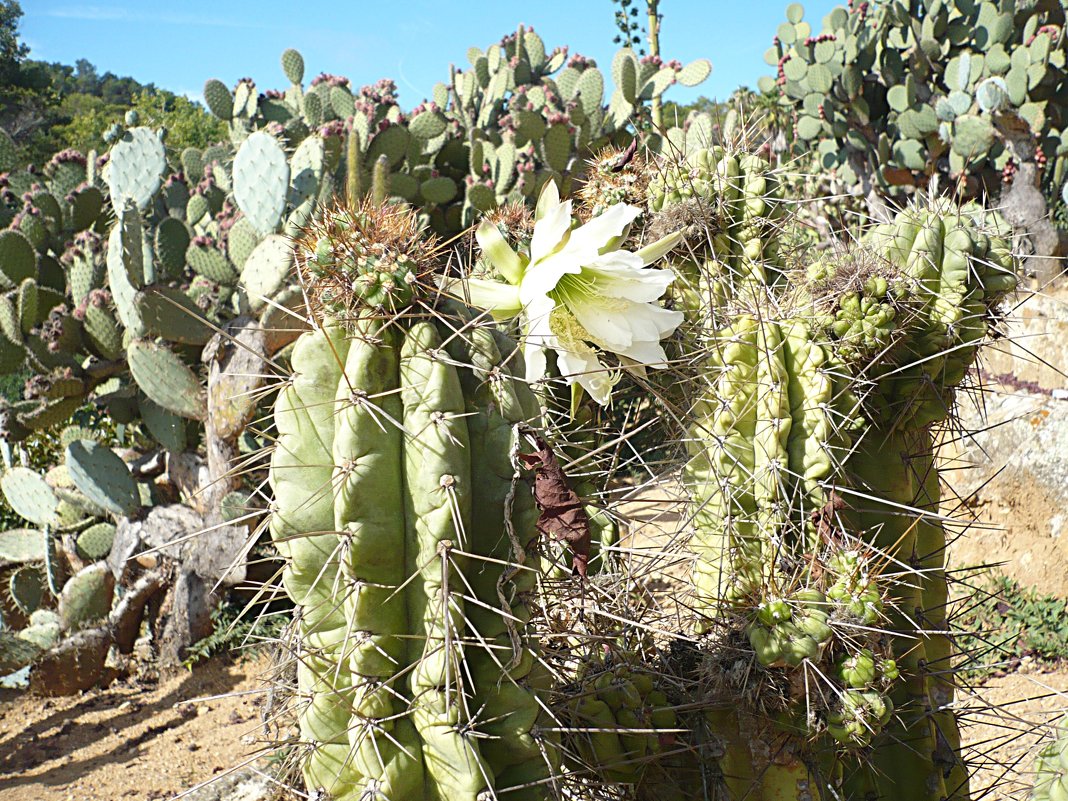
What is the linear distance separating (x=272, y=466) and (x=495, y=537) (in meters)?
0.35

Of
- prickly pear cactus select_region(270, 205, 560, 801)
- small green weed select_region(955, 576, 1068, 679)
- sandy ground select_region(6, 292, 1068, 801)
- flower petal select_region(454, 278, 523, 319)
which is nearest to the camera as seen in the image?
prickly pear cactus select_region(270, 205, 560, 801)

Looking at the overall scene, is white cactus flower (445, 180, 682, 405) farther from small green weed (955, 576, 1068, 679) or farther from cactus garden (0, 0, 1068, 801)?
small green weed (955, 576, 1068, 679)

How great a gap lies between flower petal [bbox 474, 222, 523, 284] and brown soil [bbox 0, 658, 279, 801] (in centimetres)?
247

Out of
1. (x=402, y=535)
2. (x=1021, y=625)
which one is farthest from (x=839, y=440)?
(x=1021, y=625)

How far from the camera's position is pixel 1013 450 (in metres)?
5.04

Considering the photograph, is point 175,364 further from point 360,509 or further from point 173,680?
point 360,509

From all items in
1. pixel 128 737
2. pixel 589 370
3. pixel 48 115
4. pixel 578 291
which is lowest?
pixel 128 737

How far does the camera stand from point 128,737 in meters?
4.05

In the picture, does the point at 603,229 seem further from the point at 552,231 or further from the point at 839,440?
the point at 839,440

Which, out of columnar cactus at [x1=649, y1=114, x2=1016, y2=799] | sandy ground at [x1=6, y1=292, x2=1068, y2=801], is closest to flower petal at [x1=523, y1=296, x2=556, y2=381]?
columnar cactus at [x1=649, y1=114, x2=1016, y2=799]

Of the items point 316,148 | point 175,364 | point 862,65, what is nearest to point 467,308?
point 175,364

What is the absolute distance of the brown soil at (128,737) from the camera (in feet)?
11.7

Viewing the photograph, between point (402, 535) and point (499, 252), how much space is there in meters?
0.45

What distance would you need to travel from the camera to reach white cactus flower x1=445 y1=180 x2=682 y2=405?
133 cm
